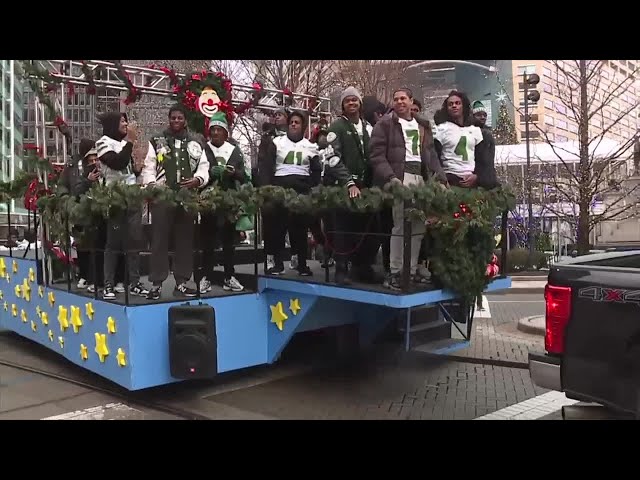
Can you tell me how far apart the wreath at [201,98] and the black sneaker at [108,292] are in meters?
1.81

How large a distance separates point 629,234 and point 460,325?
33358 millimetres

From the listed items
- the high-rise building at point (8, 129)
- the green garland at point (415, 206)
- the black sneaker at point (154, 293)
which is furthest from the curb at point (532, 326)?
the high-rise building at point (8, 129)

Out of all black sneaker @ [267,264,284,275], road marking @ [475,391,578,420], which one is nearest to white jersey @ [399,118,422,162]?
black sneaker @ [267,264,284,275]

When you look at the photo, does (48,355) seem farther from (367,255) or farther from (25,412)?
(367,255)

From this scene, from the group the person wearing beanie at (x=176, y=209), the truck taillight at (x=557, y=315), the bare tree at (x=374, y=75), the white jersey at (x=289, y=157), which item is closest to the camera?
the truck taillight at (x=557, y=315)

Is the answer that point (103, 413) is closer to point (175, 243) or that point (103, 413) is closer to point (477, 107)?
point (175, 243)

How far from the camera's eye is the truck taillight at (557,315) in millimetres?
3619

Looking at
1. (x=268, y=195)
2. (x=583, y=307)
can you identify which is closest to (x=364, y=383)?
(x=268, y=195)

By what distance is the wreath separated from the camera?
270 inches

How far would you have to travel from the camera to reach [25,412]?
591cm

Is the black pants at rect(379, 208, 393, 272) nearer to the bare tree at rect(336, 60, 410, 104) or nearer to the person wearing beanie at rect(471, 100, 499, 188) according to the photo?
the person wearing beanie at rect(471, 100, 499, 188)

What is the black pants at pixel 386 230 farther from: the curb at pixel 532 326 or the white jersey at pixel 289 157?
the curb at pixel 532 326

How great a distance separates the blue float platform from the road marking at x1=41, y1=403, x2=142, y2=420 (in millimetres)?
290

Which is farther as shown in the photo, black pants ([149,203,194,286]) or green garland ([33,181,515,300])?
black pants ([149,203,194,286])
